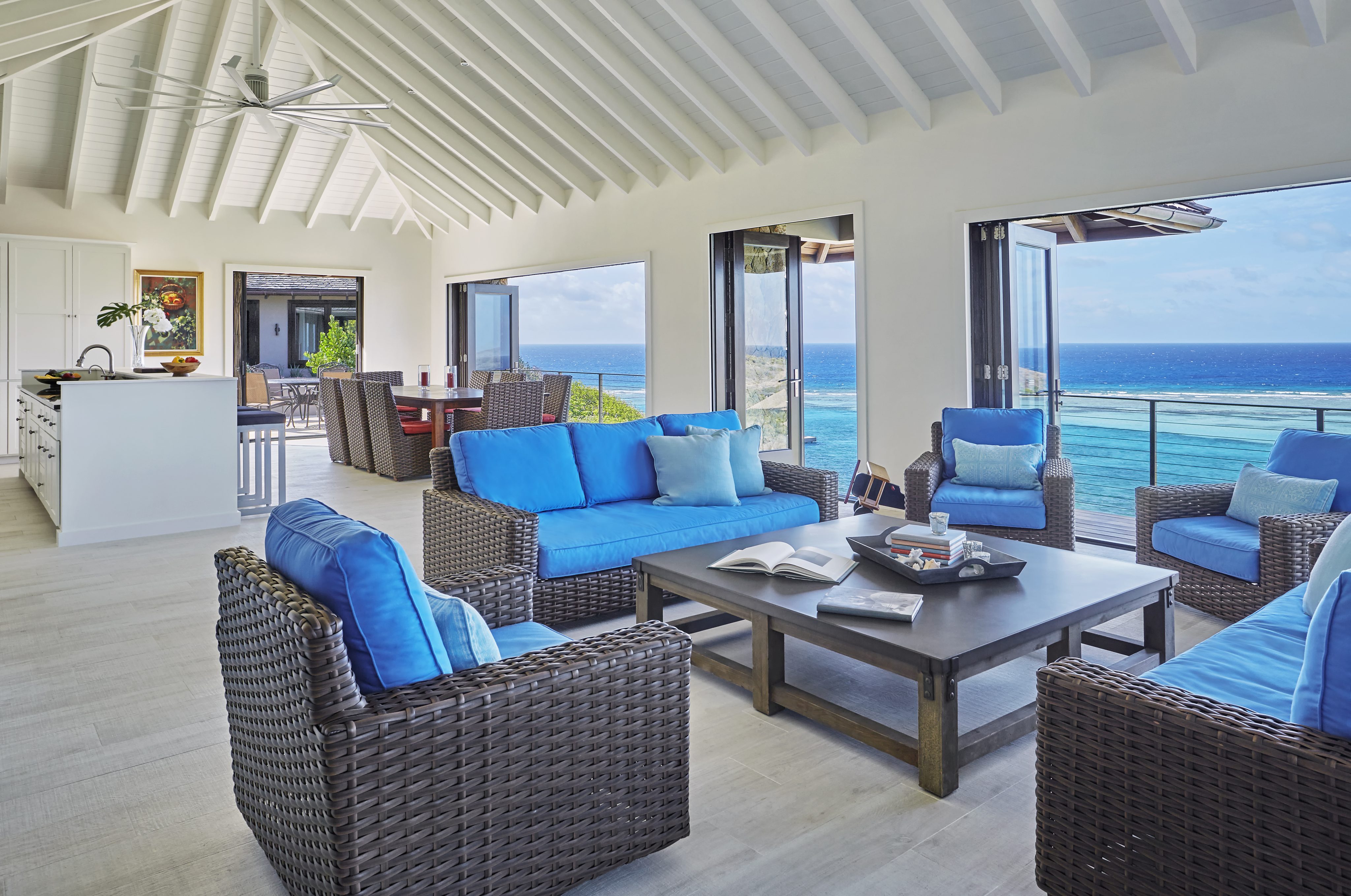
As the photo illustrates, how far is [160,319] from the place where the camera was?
5.84m

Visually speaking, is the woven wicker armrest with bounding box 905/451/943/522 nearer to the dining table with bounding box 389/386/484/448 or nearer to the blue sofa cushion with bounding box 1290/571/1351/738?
the blue sofa cushion with bounding box 1290/571/1351/738

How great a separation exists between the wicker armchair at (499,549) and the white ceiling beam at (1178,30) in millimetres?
3552

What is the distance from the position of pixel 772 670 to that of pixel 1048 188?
370 cm

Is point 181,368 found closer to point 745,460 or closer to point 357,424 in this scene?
point 357,424

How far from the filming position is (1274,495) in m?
3.54

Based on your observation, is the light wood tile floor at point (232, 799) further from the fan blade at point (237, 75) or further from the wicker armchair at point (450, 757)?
the fan blade at point (237, 75)

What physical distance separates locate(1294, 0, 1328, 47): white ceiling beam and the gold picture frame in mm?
9937

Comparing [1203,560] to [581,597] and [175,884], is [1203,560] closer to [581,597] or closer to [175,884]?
[581,597]

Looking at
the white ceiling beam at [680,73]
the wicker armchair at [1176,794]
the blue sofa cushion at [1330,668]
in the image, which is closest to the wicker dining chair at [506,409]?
the white ceiling beam at [680,73]

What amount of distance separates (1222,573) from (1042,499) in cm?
97

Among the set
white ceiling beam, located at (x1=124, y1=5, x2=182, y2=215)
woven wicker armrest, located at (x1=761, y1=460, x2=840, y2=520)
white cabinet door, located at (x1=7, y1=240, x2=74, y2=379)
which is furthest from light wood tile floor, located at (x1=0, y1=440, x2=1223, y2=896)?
white cabinet door, located at (x1=7, y1=240, x2=74, y2=379)

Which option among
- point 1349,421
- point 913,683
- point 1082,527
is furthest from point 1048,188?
point 1349,421

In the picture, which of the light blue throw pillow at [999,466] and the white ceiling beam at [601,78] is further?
the white ceiling beam at [601,78]

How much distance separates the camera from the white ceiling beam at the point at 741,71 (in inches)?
213
